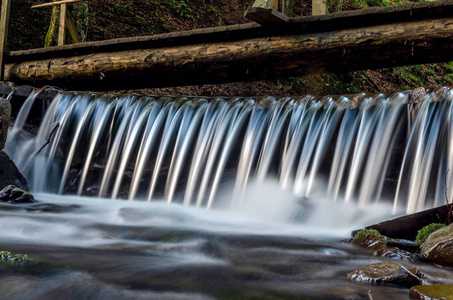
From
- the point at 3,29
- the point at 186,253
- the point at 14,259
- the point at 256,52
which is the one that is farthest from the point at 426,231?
the point at 3,29

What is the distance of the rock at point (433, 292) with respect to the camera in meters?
2.03

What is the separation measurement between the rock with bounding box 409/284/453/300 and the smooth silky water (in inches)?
3.7

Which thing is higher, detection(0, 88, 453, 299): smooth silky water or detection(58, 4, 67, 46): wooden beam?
detection(58, 4, 67, 46): wooden beam

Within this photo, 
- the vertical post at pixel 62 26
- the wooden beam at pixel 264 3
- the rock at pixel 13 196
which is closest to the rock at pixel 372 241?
the rock at pixel 13 196

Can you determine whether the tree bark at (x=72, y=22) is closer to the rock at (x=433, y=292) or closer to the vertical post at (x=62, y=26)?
the vertical post at (x=62, y=26)

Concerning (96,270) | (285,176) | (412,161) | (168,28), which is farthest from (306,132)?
(168,28)

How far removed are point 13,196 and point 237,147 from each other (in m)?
2.72

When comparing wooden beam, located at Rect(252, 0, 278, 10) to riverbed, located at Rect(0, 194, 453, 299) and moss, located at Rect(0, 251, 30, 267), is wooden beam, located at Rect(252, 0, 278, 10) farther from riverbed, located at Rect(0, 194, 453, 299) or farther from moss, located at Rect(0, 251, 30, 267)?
moss, located at Rect(0, 251, 30, 267)

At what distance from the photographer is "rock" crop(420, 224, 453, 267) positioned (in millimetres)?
2967

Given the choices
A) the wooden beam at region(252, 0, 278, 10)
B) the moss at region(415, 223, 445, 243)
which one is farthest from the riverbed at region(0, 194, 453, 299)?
the wooden beam at region(252, 0, 278, 10)

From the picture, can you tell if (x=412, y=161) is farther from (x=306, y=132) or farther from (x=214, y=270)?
(x=214, y=270)

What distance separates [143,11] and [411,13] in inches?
385

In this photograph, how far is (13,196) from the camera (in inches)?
200

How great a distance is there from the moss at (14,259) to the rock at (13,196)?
2.50 metres
